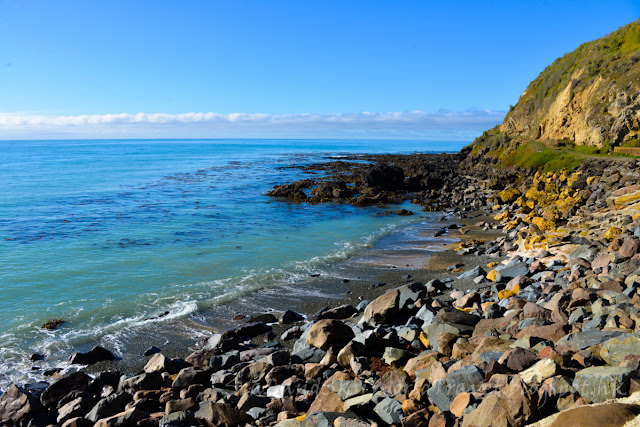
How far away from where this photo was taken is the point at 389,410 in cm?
646

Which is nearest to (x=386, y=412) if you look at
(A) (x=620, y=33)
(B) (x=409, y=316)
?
(B) (x=409, y=316)

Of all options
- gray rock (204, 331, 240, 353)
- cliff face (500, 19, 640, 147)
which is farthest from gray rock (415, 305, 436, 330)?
cliff face (500, 19, 640, 147)

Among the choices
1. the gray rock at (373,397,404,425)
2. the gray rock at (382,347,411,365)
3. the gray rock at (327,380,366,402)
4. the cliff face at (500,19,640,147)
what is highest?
the cliff face at (500,19,640,147)

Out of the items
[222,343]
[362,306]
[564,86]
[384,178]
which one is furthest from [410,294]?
[564,86]

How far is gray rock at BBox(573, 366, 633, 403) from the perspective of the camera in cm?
533

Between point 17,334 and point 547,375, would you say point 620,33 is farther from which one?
point 17,334

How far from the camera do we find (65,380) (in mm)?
10141

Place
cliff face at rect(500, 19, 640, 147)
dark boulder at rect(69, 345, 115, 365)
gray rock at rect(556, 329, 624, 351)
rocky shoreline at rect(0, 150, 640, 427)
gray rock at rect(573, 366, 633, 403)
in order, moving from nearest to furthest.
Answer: gray rock at rect(573, 366, 633, 403)
rocky shoreline at rect(0, 150, 640, 427)
gray rock at rect(556, 329, 624, 351)
dark boulder at rect(69, 345, 115, 365)
cliff face at rect(500, 19, 640, 147)

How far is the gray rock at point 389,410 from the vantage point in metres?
6.32

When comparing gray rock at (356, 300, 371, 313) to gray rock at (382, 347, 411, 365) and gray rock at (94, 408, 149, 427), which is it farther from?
gray rock at (94, 408, 149, 427)

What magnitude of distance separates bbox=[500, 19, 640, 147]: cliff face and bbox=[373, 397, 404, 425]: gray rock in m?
39.3

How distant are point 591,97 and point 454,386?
→ 4490 centimetres

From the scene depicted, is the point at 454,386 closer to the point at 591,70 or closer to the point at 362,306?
the point at 362,306

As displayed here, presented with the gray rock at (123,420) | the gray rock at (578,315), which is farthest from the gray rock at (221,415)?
the gray rock at (578,315)
